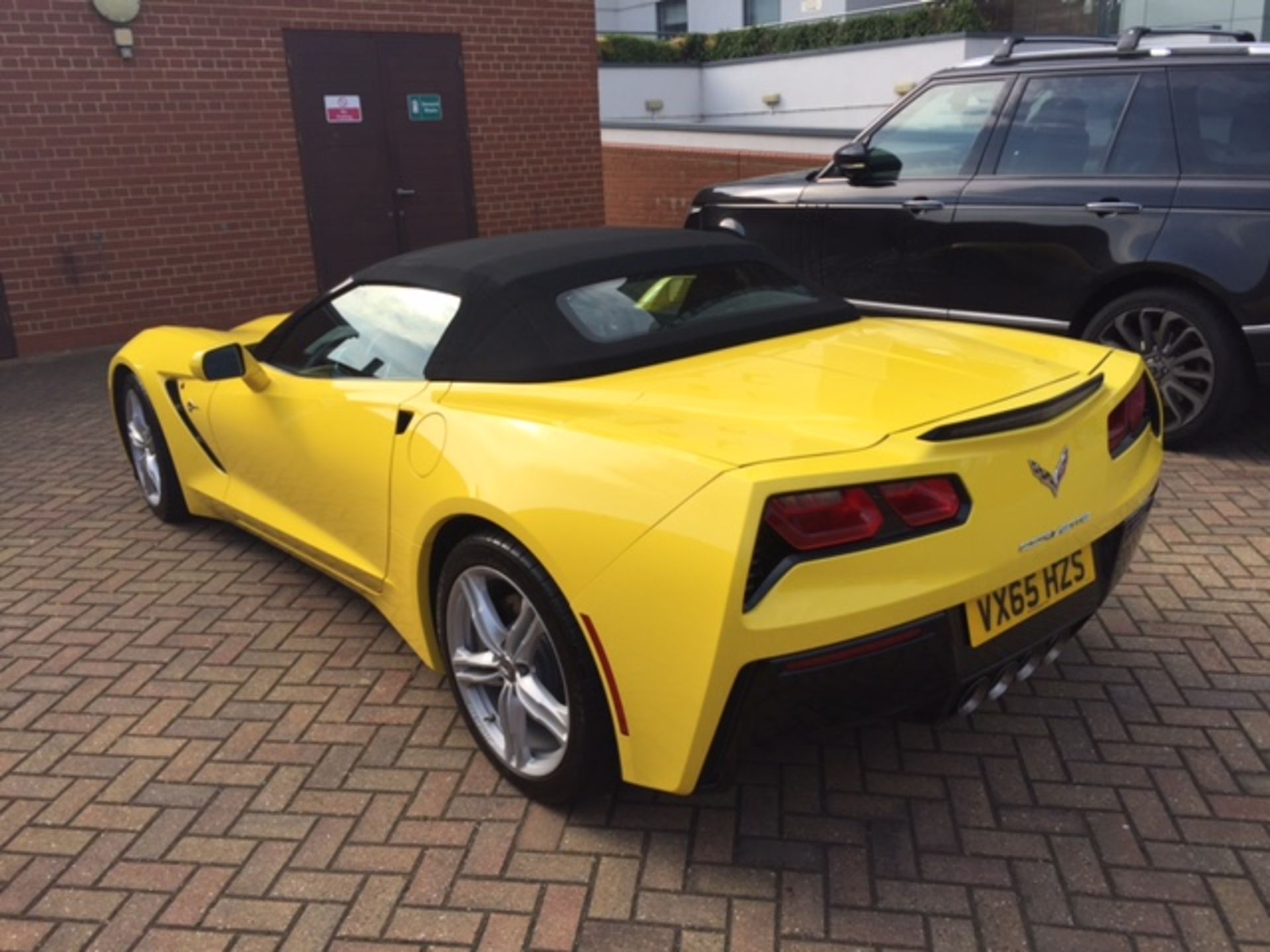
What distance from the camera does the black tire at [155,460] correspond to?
468 cm

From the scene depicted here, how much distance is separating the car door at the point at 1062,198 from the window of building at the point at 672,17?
24.1 meters

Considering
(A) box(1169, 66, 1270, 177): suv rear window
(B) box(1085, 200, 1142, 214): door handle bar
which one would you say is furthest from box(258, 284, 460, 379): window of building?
(A) box(1169, 66, 1270, 177): suv rear window

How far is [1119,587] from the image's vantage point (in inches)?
149

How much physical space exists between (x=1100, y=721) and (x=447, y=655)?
5.97 feet

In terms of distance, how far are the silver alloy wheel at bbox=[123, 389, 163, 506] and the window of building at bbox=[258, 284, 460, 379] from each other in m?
1.18

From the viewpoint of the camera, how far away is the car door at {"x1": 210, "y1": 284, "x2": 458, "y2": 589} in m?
3.16

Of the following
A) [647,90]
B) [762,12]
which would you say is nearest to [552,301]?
[647,90]

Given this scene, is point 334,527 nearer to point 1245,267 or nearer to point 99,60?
point 1245,267

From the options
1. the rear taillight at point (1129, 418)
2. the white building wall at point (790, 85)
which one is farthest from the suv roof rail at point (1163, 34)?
the white building wall at point (790, 85)

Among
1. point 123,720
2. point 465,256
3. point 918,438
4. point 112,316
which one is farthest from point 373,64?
point 918,438

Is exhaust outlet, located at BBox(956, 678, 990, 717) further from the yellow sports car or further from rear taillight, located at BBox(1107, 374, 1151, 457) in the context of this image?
rear taillight, located at BBox(1107, 374, 1151, 457)

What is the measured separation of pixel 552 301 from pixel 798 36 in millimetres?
19711

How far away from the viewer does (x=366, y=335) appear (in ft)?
11.5

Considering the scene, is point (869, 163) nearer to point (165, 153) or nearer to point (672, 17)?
point (165, 153)
